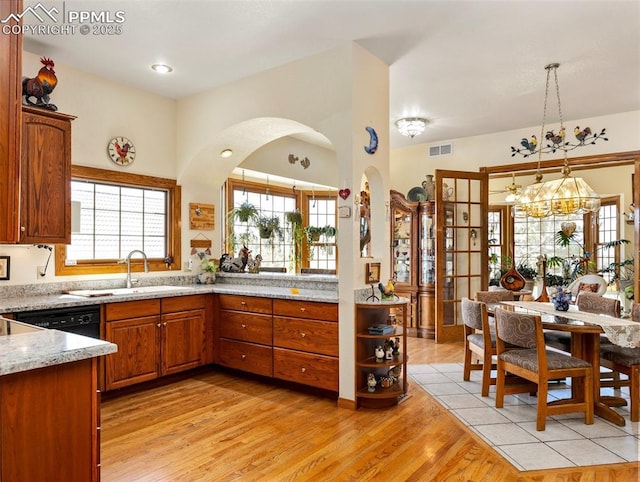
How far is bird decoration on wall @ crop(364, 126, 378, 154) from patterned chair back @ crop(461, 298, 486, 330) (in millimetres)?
1545

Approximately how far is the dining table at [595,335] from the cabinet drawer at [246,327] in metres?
2.22

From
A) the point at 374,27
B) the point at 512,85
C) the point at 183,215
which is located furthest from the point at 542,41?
the point at 183,215

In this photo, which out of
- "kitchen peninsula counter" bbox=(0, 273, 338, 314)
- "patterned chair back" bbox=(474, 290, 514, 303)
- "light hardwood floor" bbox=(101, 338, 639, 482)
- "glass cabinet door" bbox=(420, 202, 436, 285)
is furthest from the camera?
"glass cabinet door" bbox=(420, 202, 436, 285)

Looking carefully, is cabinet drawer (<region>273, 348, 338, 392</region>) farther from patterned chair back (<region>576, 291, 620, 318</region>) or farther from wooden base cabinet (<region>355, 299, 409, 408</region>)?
patterned chair back (<region>576, 291, 620, 318</region>)

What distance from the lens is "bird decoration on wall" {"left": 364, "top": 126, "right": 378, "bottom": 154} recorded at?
11.7 feet

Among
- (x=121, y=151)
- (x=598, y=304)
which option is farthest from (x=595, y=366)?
(x=121, y=151)

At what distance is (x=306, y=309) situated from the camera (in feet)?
11.7

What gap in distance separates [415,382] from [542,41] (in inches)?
120

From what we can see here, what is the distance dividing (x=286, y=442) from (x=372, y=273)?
4.77 ft

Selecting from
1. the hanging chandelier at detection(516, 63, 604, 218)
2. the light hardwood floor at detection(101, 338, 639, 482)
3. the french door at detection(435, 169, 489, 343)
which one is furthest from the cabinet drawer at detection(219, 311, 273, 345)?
the hanging chandelier at detection(516, 63, 604, 218)

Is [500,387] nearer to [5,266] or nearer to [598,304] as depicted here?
[598,304]

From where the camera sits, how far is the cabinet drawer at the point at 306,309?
3.45 m

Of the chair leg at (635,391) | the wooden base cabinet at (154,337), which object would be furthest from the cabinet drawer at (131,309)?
the chair leg at (635,391)

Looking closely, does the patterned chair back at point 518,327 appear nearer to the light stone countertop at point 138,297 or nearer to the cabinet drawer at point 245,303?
the light stone countertop at point 138,297
